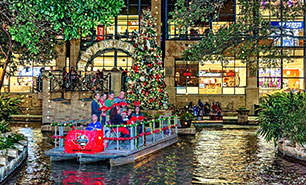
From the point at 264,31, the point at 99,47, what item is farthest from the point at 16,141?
the point at 99,47

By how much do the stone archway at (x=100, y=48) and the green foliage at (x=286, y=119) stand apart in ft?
64.2

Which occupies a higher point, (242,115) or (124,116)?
(124,116)

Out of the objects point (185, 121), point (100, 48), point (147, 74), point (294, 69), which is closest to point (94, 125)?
point (185, 121)

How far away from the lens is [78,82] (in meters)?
29.1

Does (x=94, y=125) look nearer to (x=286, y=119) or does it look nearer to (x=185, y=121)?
(x=286, y=119)

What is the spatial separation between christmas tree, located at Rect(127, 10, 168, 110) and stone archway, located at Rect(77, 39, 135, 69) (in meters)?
10.1

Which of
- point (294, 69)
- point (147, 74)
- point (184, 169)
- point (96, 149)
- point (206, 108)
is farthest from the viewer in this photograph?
point (294, 69)

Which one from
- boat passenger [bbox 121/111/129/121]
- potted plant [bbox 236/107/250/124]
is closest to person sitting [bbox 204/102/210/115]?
potted plant [bbox 236/107/250/124]

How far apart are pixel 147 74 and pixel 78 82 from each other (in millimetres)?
4564

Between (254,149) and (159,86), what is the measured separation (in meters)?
9.17

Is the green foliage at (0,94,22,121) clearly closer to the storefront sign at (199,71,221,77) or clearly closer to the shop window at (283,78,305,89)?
the storefront sign at (199,71,221,77)

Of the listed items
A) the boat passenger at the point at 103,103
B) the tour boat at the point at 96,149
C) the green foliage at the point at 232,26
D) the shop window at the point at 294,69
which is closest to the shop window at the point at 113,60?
the shop window at the point at 294,69

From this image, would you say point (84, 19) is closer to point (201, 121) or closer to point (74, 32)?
point (74, 32)

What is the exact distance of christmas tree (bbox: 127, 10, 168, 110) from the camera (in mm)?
27344
